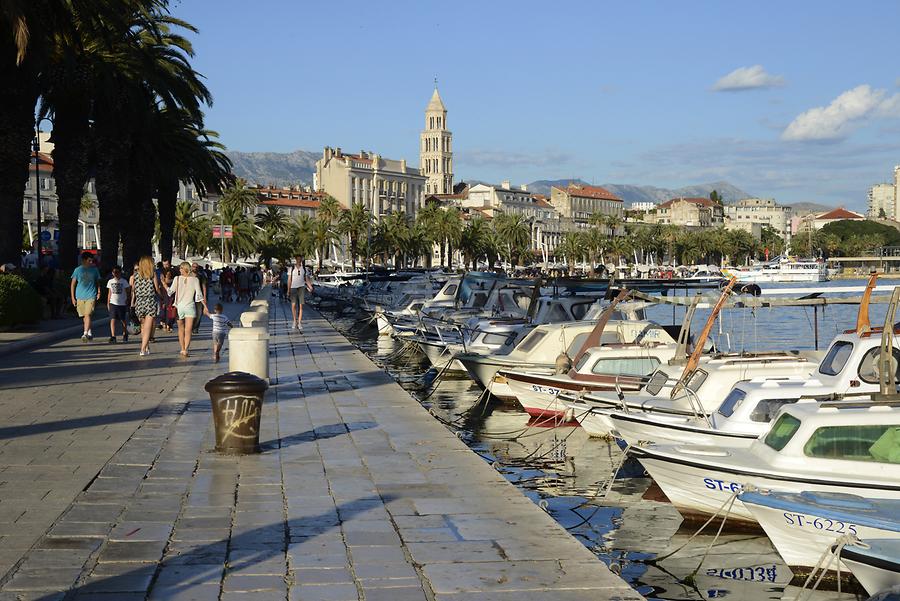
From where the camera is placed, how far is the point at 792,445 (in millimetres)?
12117

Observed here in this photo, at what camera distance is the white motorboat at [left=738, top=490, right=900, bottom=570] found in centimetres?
962

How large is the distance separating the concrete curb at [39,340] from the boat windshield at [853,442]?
60.5ft

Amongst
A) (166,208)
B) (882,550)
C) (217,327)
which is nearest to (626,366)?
(217,327)

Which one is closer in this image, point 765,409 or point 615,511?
point 615,511

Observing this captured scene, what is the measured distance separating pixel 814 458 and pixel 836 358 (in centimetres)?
532

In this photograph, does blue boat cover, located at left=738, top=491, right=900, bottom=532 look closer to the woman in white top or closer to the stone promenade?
the stone promenade

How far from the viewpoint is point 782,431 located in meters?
12.5

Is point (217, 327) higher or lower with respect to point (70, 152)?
lower

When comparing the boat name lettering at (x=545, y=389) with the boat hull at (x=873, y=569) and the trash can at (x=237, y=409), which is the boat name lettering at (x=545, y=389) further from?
the boat hull at (x=873, y=569)

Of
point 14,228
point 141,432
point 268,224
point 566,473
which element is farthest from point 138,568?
point 268,224

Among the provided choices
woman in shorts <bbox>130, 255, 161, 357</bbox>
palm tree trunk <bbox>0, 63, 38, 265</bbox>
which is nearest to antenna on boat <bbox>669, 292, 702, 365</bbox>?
woman in shorts <bbox>130, 255, 161, 357</bbox>

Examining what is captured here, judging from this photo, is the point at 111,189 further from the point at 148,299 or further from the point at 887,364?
the point at 887,364

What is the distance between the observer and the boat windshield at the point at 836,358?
1662cm

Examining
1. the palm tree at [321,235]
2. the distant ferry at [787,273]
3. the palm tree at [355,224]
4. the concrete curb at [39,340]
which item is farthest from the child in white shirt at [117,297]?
the distant ferry at [787,273]
